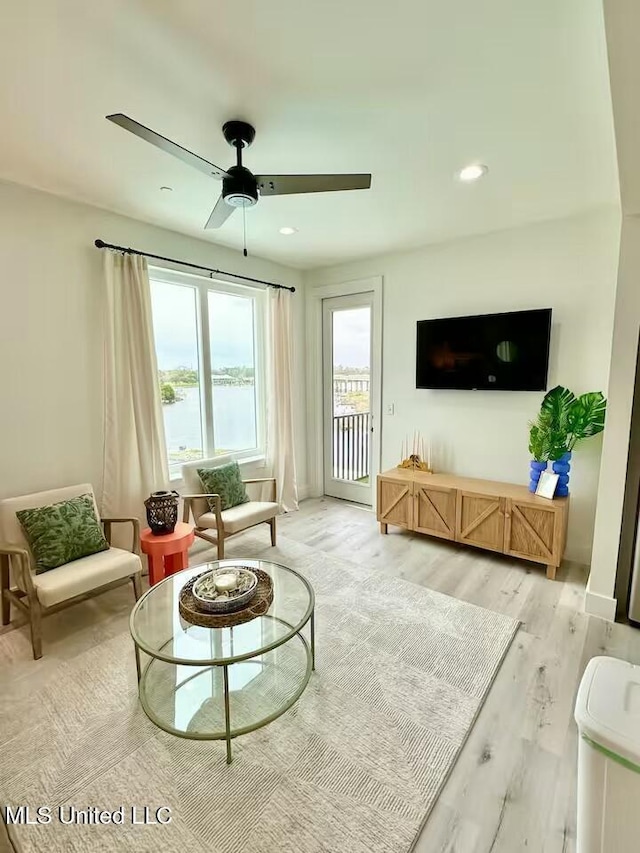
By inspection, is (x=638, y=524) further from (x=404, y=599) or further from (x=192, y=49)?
(x=192, y=49)

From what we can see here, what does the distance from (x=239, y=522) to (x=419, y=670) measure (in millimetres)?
1731

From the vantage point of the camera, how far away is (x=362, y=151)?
2197 mm

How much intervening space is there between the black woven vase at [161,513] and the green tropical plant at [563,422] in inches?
113

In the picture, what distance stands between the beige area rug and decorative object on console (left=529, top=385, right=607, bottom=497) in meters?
1.34

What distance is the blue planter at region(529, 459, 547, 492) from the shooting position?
318cm

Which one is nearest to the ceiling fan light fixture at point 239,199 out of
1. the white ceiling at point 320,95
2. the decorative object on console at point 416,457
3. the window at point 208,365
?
the white ceiling at point 320,95

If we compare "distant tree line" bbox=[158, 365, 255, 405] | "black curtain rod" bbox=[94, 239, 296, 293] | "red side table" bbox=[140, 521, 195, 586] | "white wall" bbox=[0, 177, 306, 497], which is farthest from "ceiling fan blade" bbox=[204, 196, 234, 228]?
"red side table" bbox=[140, 521, 195, 586]

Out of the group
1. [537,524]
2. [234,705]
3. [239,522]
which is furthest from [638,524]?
[239,522]

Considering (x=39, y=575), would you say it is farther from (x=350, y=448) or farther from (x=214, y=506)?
(x=350, y=448)

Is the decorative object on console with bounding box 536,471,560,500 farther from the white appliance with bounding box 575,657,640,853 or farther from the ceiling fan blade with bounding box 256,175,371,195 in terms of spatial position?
the ceiling fan blade with bounding box 256,175,371,195

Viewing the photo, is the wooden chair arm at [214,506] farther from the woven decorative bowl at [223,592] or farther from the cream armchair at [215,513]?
the woven decorative bowl at [223,592]

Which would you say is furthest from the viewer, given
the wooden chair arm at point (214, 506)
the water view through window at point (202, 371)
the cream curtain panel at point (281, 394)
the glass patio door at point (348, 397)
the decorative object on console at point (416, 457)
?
the glass patio door at point (348, 397)

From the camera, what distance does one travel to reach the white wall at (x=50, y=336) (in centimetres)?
258

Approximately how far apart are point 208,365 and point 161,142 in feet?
7.94
